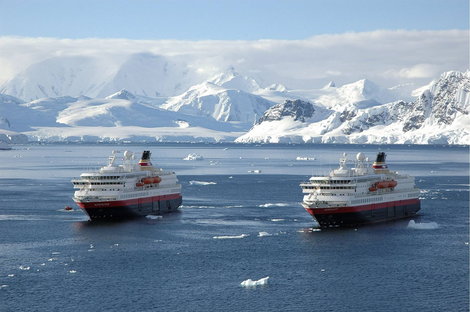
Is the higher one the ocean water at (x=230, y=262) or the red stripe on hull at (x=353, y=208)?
the red stripe on hull at (x=353, y=208)

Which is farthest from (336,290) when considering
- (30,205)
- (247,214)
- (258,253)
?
(30,205)

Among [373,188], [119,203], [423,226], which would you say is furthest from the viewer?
[119,203]

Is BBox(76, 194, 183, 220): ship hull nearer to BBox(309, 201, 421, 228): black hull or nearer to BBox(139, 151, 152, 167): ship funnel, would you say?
BBox(139, 151, 152, 167): ship funnel

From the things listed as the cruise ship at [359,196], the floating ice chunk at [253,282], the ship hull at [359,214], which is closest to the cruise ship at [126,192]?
the cruise ship at [359,196]

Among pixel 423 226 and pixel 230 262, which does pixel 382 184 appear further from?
pixel 230 262

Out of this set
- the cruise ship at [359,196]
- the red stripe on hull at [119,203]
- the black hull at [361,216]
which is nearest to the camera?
the black hull at [361,216]

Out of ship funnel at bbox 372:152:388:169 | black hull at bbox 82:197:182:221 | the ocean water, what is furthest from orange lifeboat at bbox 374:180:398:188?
black hull at bbox 82:197:182:221

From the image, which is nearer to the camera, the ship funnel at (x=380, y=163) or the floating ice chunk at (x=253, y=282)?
the floating ice chunk at (x=253, y=282)

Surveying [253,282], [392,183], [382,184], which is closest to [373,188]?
[382,184]

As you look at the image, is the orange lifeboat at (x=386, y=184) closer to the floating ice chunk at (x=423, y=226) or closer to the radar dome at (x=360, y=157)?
the radar dome at (x=360, y=157)
